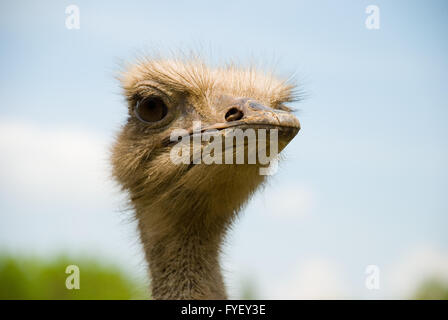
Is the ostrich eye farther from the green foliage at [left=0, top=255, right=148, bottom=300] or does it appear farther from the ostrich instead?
the green foliage at [left=0, top=255, right=148, bottom=300]

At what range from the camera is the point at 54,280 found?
30.0ft

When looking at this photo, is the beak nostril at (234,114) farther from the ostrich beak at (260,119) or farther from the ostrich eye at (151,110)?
the ostrich eye at (151,110)

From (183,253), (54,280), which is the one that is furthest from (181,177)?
(54,280)

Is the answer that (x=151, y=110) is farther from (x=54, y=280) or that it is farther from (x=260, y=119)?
(x=54, y=280)

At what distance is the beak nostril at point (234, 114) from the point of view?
10.6 feet

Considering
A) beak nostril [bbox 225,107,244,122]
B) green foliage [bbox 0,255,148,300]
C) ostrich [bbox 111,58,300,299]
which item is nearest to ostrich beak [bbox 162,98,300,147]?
beak nostril [bbox 225,107,244,122]

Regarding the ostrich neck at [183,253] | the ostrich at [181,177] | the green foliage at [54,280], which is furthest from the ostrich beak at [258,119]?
the green foliage at [54,280]

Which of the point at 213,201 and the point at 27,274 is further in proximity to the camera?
the point at 27,274

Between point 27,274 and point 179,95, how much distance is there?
609cm

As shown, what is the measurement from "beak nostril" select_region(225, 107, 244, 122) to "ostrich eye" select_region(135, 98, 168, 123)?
1.96 feet

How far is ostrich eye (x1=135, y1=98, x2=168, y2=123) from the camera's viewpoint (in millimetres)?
3785
